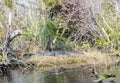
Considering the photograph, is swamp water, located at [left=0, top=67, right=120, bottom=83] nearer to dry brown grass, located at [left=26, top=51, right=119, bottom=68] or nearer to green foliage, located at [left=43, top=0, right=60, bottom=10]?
dry brown grass, located at [left=26, top=51, right=119, bottom=68]

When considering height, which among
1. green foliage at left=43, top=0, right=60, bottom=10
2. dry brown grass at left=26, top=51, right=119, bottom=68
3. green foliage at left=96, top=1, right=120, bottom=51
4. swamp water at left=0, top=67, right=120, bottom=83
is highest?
green foliage at left=43, top=0, right=60, bottom=10

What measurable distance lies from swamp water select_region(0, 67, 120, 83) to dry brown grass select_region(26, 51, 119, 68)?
48.7 inches

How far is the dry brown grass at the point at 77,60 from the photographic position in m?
14.6

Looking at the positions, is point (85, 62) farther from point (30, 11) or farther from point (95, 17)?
point (30, 11)

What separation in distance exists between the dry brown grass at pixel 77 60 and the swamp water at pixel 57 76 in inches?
48.7

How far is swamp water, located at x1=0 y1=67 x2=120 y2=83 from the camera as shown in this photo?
11234mm

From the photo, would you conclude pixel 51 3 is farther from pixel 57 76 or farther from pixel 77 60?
A: pixel 57 76

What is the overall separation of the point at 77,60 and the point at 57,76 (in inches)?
124

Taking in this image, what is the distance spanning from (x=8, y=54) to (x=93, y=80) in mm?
5450

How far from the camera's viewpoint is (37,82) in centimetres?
1113

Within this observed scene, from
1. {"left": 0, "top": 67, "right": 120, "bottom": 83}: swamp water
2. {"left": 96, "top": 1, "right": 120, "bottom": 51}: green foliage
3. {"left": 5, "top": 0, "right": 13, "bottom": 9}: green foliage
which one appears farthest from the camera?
{"left": 5, "top": 0, "right": 13, "bottom": 9}: green foliage

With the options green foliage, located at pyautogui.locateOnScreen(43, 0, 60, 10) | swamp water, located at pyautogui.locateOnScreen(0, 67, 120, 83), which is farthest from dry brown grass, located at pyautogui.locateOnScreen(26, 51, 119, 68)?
green foliage, located at pyautogui.locateOnScreen(43, 0, 60, 10)

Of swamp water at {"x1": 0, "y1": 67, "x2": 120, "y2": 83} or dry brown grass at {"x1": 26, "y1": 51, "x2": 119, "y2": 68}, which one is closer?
swamp water at {"x1": 0, "y1": 67, "x2": 120, "y2": 83}

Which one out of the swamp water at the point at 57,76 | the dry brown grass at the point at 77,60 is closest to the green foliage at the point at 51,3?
the dry brown grass at the point at 77,60
